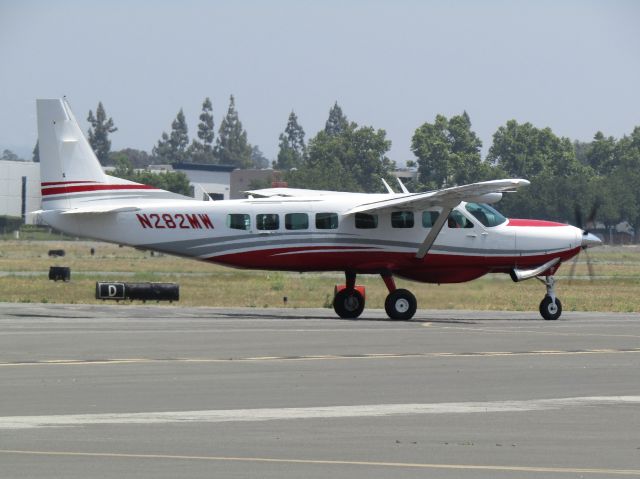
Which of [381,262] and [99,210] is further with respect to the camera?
[381,262]

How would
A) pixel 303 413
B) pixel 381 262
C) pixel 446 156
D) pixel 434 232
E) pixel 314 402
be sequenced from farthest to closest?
pixel 446 156 < pixel 381 262 < pixel 434 232 < pixel 314 402 < pixel 303 413

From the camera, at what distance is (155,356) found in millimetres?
Result: 20656

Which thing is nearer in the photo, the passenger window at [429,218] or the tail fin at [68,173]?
the tail fin at [68,173]

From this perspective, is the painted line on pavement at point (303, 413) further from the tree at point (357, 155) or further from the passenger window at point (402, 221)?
the tree at point (357, 155)

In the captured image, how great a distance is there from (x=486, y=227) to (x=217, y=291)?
14.5 m

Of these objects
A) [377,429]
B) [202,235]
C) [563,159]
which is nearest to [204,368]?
[377,429]

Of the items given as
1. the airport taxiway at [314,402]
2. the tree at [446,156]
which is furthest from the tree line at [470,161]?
the airport taxiway at [314,402]

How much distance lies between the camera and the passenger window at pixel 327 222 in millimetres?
31625

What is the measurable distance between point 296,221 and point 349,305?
8.29 ft

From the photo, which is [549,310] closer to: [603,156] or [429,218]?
[429,218]

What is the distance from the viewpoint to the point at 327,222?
3167 cm

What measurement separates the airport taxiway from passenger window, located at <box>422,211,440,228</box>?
4.70 metres

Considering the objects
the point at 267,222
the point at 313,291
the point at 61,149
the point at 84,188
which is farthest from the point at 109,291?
the point at 313,291

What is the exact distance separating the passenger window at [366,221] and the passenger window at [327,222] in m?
0.55
